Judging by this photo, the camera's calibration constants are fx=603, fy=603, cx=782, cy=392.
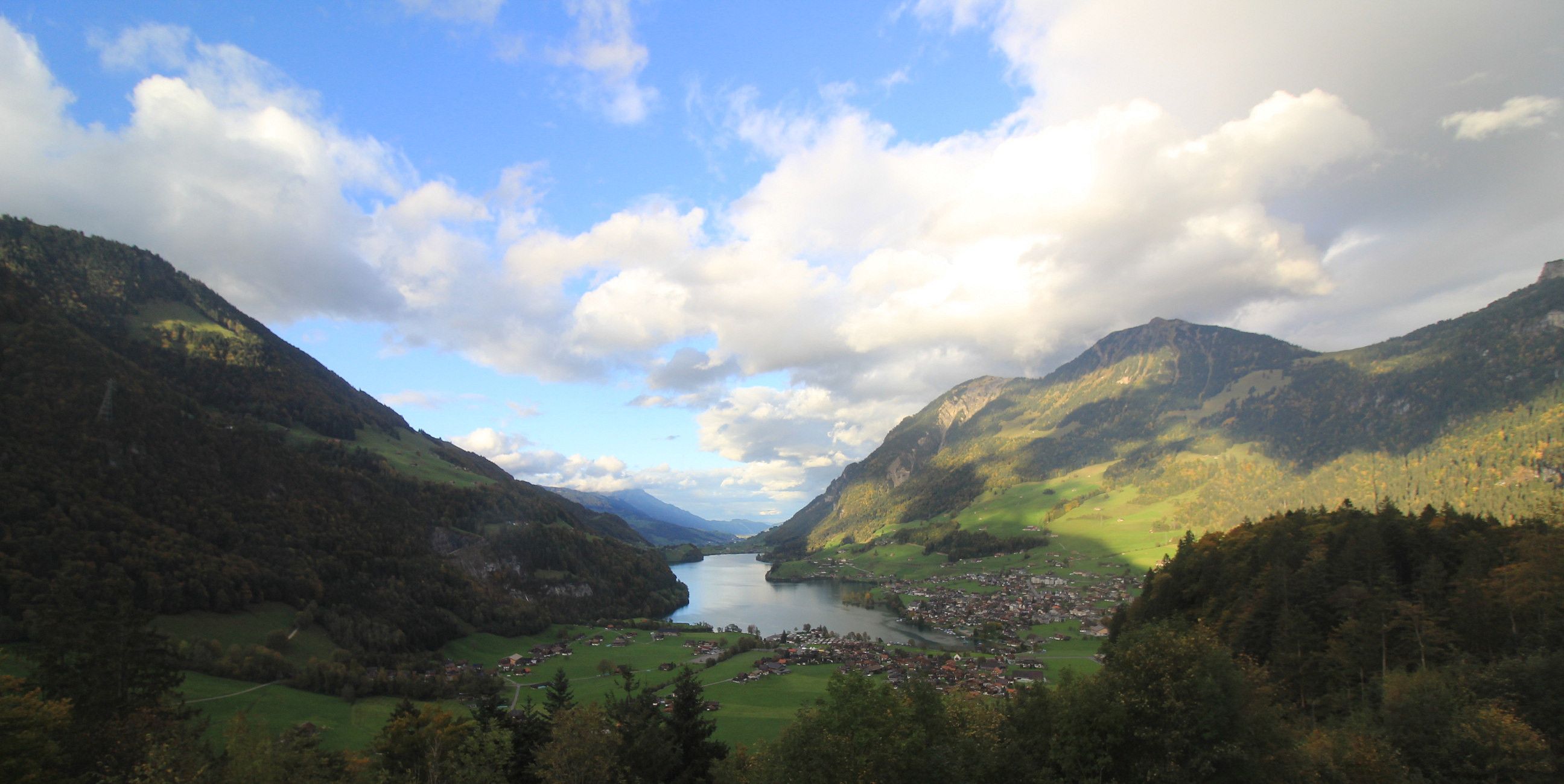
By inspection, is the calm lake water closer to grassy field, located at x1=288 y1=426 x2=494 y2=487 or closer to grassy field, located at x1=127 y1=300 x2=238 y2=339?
grassy field, located at x1=288 y1=426 x2=494 y2=487

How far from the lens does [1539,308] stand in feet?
603

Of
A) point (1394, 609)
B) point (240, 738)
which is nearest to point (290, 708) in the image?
point (240, 738)

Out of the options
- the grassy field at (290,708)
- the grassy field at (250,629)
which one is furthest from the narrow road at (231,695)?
the grassy field at (250,629)

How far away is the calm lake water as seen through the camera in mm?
103688

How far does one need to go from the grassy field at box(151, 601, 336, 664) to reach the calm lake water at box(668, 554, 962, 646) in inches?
2622

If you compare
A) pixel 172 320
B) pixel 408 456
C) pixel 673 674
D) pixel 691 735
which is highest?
pixel 172 320

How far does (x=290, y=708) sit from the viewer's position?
159 ft

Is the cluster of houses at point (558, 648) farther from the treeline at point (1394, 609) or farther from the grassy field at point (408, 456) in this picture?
the treeline at point (1394, 609)

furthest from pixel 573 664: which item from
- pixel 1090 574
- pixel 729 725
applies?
pixel 1090 574

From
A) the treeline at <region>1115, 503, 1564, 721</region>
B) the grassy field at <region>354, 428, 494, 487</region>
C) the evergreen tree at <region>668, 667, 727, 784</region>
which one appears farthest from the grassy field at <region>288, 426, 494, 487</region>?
the treeline at <region>1115, 503, 1564, 721</region>

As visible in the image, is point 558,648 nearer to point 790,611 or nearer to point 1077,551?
point 790,611

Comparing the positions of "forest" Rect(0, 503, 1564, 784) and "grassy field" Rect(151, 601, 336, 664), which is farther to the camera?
"grassy field" Rect(151, 601, 336, 664)

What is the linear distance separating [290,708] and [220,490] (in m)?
39.8

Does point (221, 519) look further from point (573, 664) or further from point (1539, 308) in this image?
point (1539, 308)
